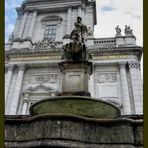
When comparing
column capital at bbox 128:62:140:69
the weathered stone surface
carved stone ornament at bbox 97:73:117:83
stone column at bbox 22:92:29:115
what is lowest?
the weathered stone surface

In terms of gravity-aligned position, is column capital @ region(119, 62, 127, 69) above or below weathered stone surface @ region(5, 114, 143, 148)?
above

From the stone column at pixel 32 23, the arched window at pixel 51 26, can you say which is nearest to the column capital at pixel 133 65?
the arched window at pixel 51 26

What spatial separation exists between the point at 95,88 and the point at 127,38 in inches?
233

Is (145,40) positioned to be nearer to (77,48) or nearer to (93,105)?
(93,105)

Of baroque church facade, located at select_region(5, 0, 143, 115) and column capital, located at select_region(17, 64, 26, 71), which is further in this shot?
column capital, located at select_region(17, 64, 26, 71)

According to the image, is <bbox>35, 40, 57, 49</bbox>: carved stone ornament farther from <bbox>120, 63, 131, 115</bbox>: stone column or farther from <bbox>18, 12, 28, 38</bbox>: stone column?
<bbox>120, 63, 131, 115</bbox>: stone column

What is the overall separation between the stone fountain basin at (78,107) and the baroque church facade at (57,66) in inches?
386

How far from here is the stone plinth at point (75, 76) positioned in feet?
23.5

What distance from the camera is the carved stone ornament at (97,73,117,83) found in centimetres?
1816

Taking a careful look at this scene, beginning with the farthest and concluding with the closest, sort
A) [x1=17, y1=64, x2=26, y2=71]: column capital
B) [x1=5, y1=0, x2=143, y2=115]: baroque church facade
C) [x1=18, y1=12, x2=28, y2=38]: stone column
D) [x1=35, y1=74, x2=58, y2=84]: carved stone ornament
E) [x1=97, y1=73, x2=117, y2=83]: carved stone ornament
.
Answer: [x1=18, y1=12, x2=28, y2=38]: stone column → [x1=17, y1=64, x2=26, y2=71]: column capital → [x1=35, y1=74, x2=58, y2=84]: carved stone ornament → [x1=97, y1=73, x2=117, y2=83]: carved stone ornament → [x1=5, y1=0, x2=143, y2=115]: baroque church facade

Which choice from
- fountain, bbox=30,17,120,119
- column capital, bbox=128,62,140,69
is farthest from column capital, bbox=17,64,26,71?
fountain, bbox=30,17,120,119

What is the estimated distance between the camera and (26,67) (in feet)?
64.8

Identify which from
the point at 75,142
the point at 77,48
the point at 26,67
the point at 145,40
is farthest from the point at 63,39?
the point at 145,40

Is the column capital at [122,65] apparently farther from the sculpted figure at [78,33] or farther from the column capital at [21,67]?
the sculpted figure at [78,33]
